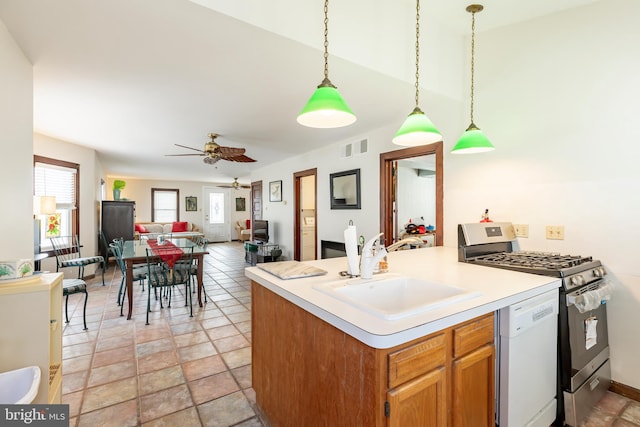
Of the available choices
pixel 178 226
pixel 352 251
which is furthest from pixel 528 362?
pixel 178 226

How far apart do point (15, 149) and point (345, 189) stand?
3.54m

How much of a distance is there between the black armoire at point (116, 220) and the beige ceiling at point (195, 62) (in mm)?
2725

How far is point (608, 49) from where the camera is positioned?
2.04 metres

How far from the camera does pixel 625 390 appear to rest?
6.72 feet

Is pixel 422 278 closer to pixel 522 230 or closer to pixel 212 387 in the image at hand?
pixel 522 230

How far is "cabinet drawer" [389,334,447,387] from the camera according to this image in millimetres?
988

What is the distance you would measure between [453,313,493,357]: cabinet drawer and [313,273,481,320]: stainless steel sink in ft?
0.39

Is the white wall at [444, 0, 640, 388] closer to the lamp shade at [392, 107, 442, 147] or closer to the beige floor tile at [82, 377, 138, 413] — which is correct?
the lamp shade at [392, 107, 442, 147]

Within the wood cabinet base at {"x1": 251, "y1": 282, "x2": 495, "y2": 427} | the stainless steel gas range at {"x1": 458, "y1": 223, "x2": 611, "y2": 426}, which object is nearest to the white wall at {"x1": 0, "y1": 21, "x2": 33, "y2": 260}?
the wood cabinet base at {"x1": 251, "y1": 282, "x2": 495, "y2": 427}

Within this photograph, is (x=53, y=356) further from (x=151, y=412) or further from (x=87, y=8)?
Result: (x=87, y=8)

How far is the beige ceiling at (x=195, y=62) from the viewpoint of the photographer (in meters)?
1.69

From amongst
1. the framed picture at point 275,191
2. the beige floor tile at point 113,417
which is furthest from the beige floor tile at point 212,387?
the framed picture at point 275,191

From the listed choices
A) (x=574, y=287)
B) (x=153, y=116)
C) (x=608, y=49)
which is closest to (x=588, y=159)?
(x=608, y=49)

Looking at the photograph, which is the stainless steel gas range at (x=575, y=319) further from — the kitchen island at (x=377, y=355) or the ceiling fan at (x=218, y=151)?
the ceiling fan at (x=218, y=151)
